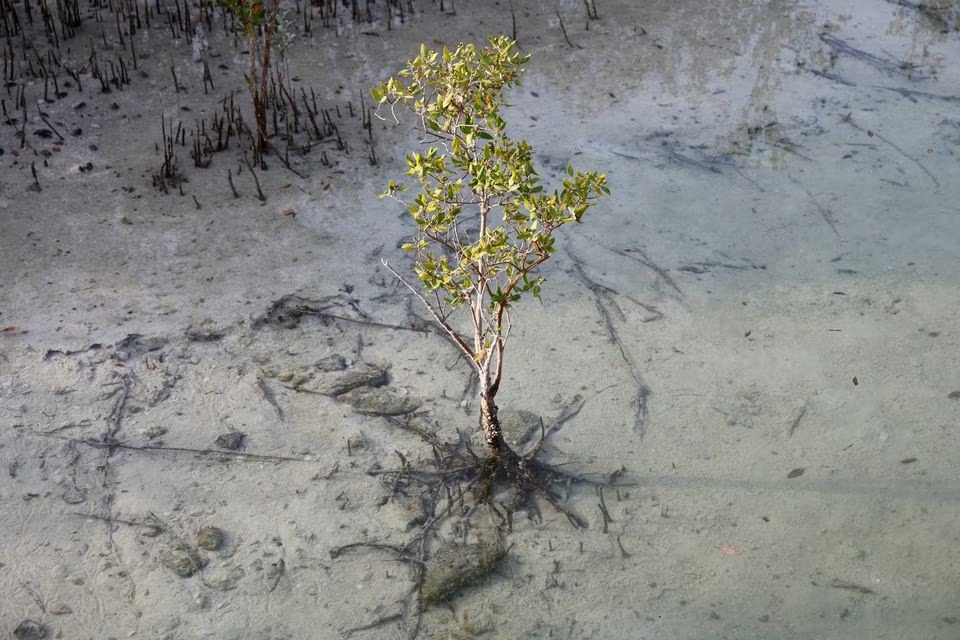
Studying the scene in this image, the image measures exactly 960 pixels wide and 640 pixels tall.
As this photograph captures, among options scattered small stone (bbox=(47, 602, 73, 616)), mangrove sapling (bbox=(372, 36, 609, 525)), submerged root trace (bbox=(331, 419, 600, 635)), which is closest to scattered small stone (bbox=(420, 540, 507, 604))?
submerged root trace (bbox=(331, 419, 600, 635))

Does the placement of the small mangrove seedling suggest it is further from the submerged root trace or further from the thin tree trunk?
the thin tree trunk

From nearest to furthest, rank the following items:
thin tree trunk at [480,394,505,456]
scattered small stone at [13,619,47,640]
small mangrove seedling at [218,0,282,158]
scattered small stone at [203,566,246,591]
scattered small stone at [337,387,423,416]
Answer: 1. scattered small stone at [13,619,47,640]
2. scattered small stone at [203,566,246,591]
3. thin tree trunk at [480,394,505,456]
4. scattered small stone at [337,387,423,416]
5. small mangrove seedling at [218,0,282,158]

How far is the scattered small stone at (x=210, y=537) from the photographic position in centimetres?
292

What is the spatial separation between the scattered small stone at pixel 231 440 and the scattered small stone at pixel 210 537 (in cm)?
34

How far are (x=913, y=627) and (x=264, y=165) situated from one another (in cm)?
335

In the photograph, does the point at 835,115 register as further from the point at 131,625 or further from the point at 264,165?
the point at 131,625

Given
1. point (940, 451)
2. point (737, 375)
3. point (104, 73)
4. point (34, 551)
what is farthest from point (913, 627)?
point (104, 73)

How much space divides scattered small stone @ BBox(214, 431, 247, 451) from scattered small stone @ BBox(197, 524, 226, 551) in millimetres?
336

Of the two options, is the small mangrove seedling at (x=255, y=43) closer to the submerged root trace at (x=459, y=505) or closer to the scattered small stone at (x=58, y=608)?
the submerged root trace at (x=459, y=505)

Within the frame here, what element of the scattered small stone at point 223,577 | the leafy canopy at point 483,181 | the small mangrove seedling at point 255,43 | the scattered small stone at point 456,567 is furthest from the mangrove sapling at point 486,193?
the small mangrove seedling at point 255,43

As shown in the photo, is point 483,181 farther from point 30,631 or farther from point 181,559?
point 30,631

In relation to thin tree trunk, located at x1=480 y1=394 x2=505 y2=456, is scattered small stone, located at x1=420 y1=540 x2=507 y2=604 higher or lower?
lower

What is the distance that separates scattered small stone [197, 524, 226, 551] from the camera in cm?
292

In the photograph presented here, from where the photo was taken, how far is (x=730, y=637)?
8.86ft
